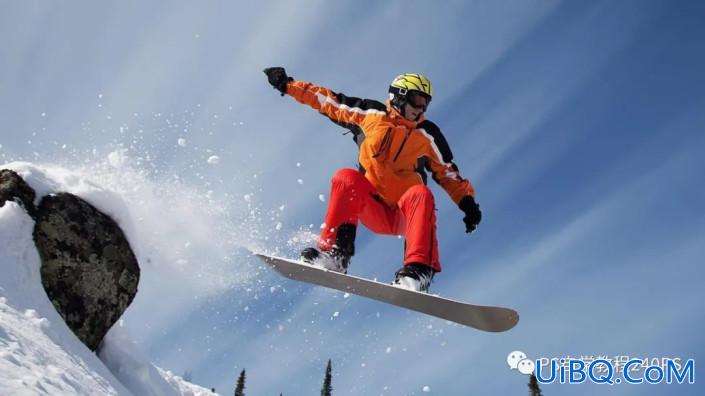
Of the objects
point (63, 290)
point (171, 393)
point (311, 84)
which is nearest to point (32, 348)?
point (63, 290)

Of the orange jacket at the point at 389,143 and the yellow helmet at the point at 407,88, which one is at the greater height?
the yellow helmet at the point at 407,88

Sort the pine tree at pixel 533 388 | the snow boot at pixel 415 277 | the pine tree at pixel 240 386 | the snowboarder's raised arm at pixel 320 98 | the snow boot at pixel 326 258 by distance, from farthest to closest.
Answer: the pine tree at pixel 240 386 < the pine tree at pixel 533 388 < the snowboarder's raised arm at pixel 320 98 < the snow boot at pixel 326 258 < the snow boot at pixel 415 277

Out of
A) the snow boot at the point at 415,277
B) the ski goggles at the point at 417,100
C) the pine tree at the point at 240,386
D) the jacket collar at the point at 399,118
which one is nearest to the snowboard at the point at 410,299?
the snow boot at the point at 415,277

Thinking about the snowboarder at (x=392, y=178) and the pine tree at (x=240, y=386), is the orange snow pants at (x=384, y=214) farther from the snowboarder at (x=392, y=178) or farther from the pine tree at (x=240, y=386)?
the pine tree at (x=240, y=386)

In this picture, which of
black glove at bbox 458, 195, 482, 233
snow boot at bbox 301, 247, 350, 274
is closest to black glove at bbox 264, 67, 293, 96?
snow boot at bbox 301, 247, 350, 274

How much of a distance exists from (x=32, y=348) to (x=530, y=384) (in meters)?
52.0

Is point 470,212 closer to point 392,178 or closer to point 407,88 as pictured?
point 392,178

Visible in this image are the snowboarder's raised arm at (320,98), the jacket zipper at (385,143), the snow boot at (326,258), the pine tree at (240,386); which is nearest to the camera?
the snow boot at (326,258)

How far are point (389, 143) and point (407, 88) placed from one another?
79 cm

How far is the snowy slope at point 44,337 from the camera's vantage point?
345 cm

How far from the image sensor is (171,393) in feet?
22.0

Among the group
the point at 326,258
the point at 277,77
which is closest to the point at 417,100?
the point at 277,77

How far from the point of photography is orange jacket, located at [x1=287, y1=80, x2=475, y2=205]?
7.48 m

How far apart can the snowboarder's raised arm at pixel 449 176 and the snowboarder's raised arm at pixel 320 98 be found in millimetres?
1013
